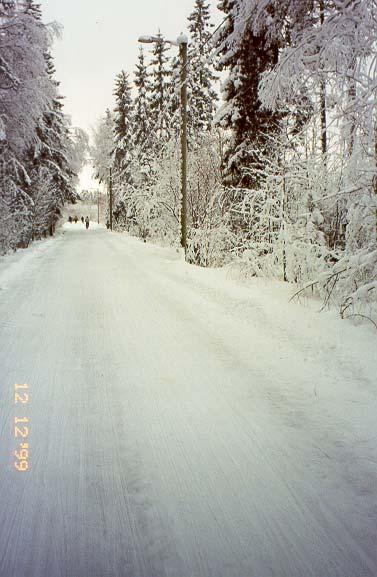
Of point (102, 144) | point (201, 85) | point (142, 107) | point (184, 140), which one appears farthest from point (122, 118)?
point (184, 140)

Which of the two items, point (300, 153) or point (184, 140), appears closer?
point (300, 153)

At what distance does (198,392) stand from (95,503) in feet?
4.79

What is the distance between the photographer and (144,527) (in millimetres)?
1920

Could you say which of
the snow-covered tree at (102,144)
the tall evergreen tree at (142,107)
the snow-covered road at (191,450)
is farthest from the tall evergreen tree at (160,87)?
the snow-covered road at (191,450)

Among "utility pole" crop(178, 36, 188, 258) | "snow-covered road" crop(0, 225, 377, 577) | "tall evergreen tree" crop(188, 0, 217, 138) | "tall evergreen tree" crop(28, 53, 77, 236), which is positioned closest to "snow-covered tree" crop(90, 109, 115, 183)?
"tall evergreen tree" crop(28, 53, 77, 236)

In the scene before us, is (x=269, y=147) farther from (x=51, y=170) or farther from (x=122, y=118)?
(x=122, y=118)

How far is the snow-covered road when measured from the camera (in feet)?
5.83

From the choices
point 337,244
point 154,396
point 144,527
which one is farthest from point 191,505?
point 337,244
